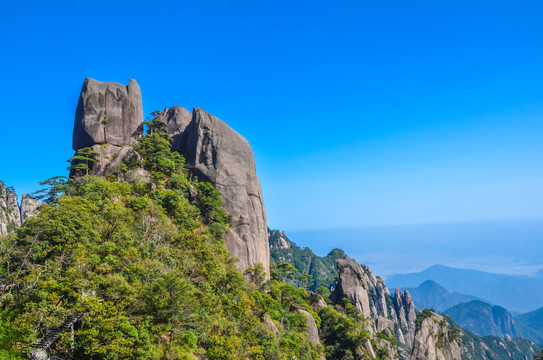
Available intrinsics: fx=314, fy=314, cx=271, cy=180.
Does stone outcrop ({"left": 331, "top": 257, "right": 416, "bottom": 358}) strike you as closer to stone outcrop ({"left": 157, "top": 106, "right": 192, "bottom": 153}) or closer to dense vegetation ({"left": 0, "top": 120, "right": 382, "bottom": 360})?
dense vegetation ({"left": 0, "top": 120, "right": 382, "bottom": 360})

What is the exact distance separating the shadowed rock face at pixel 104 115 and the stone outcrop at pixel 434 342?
5759 centimetres

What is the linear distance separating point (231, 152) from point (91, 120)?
60.2 ft

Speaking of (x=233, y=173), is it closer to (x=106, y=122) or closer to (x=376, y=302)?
(x=106, y=122)

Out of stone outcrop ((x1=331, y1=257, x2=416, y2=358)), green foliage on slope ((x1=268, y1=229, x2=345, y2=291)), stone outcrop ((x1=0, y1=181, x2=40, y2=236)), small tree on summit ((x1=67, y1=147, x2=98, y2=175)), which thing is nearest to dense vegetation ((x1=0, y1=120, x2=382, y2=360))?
small tree on summit ((x1=67, y1=147, x2=98, y2=175))

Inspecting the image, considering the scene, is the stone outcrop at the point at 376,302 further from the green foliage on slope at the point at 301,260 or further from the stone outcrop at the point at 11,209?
the stone outcrop at the point at 11,209

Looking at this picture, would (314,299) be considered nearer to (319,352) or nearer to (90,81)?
(319,352)

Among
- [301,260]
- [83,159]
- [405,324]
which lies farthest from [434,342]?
[301,260]

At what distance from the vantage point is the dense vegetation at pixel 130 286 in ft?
49.0

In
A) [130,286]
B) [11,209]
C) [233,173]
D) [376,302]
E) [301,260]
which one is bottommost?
[376,302]

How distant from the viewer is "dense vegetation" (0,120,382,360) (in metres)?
14.9

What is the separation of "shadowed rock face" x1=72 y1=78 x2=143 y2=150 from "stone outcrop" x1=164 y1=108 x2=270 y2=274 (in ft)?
24.9

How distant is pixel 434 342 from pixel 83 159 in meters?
63.2

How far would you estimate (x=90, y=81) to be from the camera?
4191 centimetres

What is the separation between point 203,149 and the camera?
4266cm
